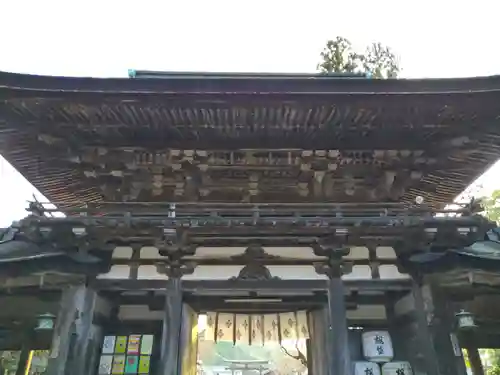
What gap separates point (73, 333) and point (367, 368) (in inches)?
178

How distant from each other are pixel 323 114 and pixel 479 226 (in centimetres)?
281

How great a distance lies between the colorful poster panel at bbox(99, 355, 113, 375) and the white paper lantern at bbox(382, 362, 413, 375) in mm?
4357

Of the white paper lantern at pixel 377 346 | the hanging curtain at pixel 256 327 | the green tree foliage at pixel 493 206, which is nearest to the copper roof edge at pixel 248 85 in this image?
the hanging curtain at pixel 256 327

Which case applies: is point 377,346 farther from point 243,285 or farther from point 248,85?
point 248,85

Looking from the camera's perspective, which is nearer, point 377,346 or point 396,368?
point 396,368

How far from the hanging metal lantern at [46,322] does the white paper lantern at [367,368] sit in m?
4.77

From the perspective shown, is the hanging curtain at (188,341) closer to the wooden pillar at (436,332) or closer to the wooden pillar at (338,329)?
the wooden pillar at (338,329)

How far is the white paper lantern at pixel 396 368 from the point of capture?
243 inches

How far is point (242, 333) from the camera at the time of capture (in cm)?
712

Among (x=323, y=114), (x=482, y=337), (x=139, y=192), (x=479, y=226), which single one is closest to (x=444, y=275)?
(x=479, y=226)

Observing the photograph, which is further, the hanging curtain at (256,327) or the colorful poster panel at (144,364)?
the hanging curtain at (256,327)

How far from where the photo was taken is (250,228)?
223 inches

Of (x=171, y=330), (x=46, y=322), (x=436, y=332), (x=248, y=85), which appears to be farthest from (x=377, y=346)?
(x=46, y=322)

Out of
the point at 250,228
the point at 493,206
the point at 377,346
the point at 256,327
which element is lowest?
the point at 377,346
